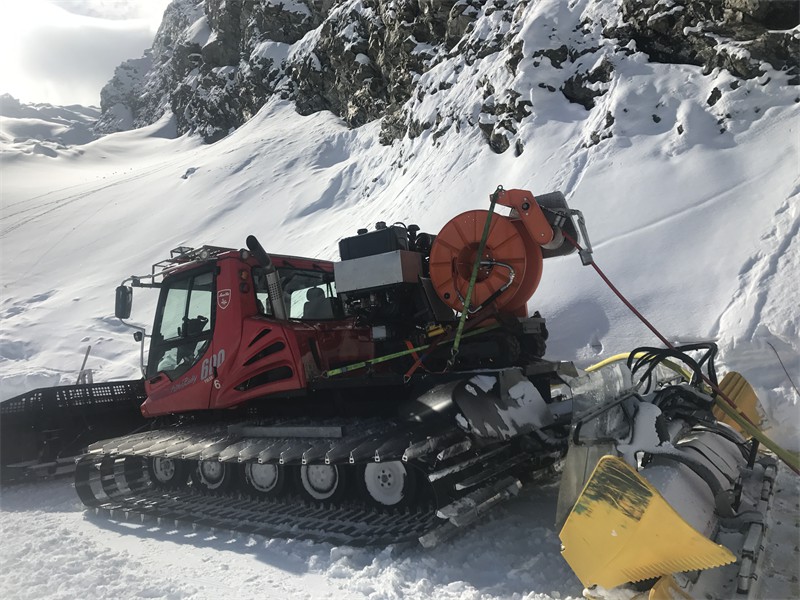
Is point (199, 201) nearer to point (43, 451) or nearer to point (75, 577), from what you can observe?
point (43, 451)

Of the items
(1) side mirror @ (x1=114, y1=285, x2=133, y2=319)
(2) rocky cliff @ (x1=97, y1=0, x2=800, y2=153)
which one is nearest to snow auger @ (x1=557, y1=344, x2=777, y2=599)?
(1) side mirror @ (x1=114, y1=285, x2=133, y2=319)

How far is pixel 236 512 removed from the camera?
4.80 m

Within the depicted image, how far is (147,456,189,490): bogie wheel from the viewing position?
566 centimetres

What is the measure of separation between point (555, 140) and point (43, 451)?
1032 cm

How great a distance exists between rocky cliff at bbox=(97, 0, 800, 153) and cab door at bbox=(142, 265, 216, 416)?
27.5 feet

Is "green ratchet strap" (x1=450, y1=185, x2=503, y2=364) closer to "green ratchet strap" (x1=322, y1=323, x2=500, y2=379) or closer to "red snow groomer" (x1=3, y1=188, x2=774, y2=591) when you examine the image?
"red snow groomer" (x1=3, y1=188, x2=774, y2=591)

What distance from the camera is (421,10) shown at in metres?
21.4

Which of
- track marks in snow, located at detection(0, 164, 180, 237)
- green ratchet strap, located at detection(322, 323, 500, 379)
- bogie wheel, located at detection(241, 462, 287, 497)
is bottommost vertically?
bogie wheel, located at detection(241, 462, 287, 497)

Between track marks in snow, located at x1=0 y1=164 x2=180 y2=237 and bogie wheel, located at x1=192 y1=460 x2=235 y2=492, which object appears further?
track marks in snow, located at x1=0 y1=164 x2=180 y2=237

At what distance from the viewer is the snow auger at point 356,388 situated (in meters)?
4.07

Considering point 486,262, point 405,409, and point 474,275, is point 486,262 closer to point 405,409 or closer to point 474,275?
point 474,275

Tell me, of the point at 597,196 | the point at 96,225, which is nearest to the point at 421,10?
the point at 597,196

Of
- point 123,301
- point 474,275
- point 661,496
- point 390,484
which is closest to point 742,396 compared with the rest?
point 474,275

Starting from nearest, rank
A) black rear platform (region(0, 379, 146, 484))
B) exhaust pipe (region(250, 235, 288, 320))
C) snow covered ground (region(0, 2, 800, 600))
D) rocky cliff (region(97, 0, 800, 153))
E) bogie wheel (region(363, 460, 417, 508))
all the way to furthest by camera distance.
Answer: snow covered ground (region(0, 2, 800, 600)) → bogie wheel (region(363, 460, 417, 508)) → exhaust pipe (region(250, 235, 288, 320)) → black rear platform (region(0, 379, 146, 484)) → rocky cliff (region(97, 0, 800, 153))
